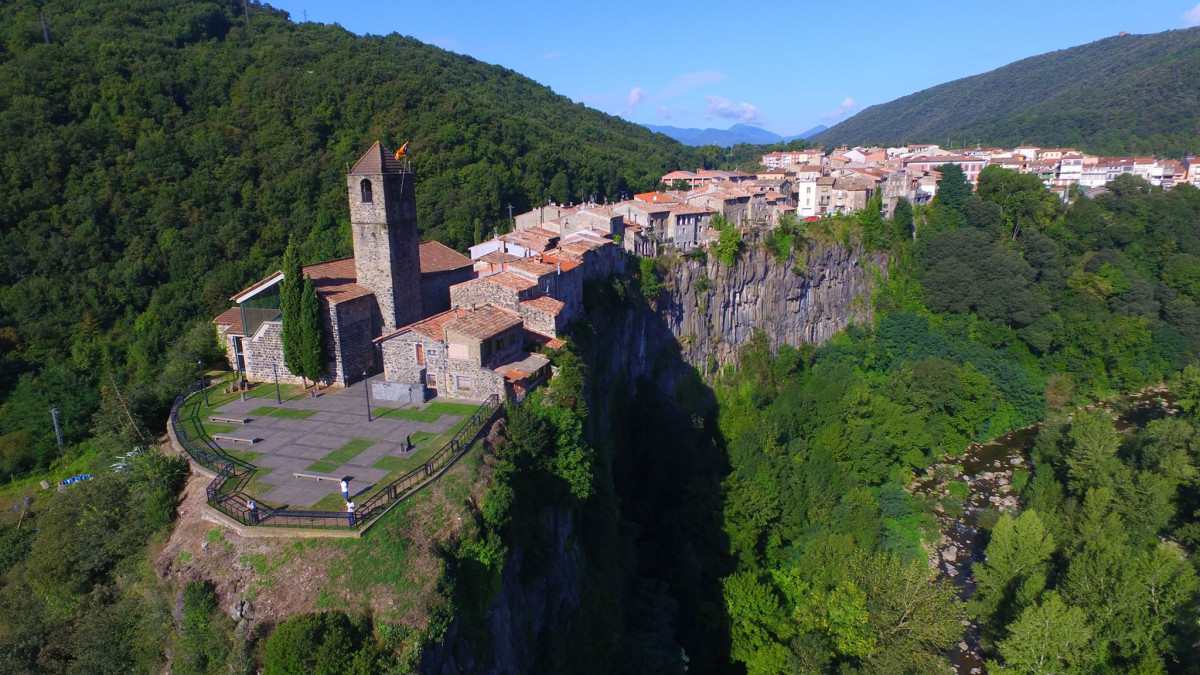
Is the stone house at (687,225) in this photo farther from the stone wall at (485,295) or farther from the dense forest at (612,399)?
the stone wall at (485,295)

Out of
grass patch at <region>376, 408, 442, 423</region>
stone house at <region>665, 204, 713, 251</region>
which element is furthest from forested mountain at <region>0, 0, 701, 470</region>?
grass patch at <region>376, 408, 442, 423</region>

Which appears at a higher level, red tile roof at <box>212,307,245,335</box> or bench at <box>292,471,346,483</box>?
red tile roof at <box>212,307,245,335</box>

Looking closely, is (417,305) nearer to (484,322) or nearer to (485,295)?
(485,295)

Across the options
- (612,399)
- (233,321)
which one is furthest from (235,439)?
(612,399)

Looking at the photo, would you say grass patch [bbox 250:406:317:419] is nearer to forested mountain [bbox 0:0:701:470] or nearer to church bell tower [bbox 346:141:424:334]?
church bell tower [bbox 346:141:424:334]

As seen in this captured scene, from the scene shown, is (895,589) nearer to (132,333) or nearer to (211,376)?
(211,376)

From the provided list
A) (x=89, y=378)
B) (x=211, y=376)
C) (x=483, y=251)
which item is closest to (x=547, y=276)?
(x=483, y=251)
